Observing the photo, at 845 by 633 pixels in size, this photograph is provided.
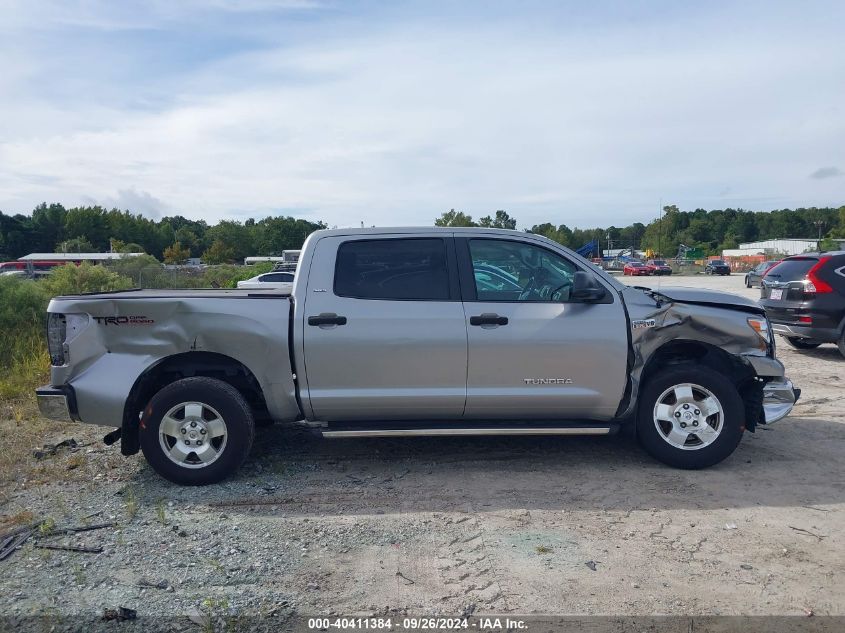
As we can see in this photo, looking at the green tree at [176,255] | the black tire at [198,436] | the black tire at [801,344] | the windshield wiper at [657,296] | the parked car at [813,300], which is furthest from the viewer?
the green tree at [176,255]

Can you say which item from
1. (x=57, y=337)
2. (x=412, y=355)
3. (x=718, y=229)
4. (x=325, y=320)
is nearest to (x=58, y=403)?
(x=57, y=337)

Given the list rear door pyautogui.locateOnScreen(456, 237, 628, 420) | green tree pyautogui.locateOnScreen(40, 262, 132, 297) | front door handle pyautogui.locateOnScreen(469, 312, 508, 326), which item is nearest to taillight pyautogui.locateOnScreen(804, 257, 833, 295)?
rear door pyautogui.locateOnScreen(456, 237, 628, 420)

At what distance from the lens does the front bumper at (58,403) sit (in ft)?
16.6

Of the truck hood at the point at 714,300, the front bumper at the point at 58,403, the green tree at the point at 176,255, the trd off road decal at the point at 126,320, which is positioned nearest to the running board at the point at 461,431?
the truck hood at the point at 714,300

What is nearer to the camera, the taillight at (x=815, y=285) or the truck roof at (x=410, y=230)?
the truck roof at (x=410, y=230)

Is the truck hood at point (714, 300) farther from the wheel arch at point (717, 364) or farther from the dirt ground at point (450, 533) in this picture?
the dirt ground at point (450, 533)

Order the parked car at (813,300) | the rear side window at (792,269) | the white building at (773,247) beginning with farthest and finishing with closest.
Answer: the white building at (773,247), the rear side window at (792,269), the parked car at (813,300)

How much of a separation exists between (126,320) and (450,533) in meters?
2.85

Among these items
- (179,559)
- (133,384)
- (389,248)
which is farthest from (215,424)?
(389,248)

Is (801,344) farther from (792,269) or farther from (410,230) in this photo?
(410,230)

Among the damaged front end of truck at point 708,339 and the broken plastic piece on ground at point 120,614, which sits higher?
the damaged front end of truck at point 708,339

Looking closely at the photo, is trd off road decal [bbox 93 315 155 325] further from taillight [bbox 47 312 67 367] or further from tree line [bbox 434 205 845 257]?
tree line [bbox 434 205 845 257]

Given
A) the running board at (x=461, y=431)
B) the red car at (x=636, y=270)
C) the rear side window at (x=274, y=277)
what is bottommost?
the red car at (x=636, y=270)

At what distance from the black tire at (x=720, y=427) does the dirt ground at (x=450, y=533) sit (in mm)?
145
